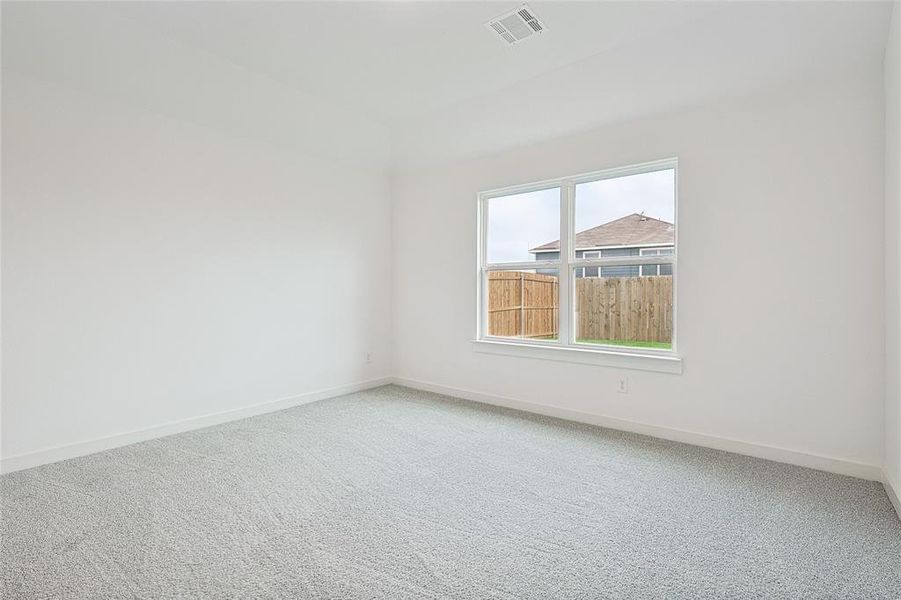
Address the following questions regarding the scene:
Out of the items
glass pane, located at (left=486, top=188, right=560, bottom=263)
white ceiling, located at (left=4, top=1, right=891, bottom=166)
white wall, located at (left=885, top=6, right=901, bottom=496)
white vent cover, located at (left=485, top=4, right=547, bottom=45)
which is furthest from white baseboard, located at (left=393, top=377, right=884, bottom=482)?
white vent cover, located at (left=485, top=4, right=547, bottom=45)

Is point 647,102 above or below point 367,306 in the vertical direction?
above

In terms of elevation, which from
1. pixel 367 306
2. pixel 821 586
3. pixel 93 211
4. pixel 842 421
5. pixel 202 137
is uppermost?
pixel 202 137

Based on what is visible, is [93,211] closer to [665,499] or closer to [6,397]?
[6,397]

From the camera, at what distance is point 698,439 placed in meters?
3.06

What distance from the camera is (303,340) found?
4.16 meters

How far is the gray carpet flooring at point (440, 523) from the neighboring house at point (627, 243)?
4.08 ft

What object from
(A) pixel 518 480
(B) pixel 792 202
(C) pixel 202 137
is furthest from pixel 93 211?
(B) pixel 792 202

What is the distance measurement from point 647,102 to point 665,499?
253 centimetres

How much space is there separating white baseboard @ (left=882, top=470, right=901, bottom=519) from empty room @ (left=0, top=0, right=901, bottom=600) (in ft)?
0.08

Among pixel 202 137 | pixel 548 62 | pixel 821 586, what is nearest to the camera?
pixel 821 586

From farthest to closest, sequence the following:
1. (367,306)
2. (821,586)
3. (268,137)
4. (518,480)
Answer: (367,306) → (268,137) → (518,480) → (821,586)

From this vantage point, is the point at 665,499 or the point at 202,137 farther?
the point at 202,137

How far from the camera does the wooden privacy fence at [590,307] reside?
3363mm

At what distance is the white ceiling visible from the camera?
2516mm
